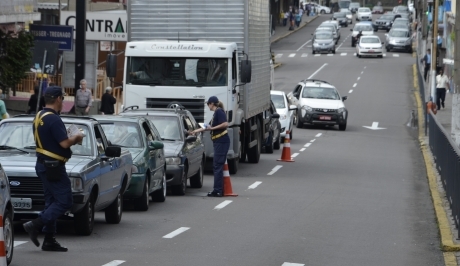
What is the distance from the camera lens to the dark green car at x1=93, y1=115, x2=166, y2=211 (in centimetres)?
1617

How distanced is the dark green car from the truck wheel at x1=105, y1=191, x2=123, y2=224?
1212 mm

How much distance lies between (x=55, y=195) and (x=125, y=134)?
561 centimetres

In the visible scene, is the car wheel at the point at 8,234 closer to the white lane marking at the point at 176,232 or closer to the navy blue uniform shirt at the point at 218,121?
the white lane marking at the point at 176,232

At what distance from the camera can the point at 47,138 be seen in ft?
38.0

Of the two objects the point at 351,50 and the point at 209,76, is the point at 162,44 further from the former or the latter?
the point at 351,50

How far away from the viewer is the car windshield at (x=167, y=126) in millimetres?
19875

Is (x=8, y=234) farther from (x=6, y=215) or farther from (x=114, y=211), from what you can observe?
(x=114, y=211)

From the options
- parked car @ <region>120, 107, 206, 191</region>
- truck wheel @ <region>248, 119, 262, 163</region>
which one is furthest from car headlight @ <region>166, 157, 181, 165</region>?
truck wheel @ <region>248, 119, 262, 163</region>

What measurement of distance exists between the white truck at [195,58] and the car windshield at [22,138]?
8.42 m

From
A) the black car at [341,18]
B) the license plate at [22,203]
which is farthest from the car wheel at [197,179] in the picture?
the black car at [341,18]

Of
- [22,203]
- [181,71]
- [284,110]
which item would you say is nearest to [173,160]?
[181,71]

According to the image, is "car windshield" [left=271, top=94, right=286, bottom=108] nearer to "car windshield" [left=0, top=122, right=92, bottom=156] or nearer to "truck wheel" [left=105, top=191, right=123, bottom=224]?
"truck wheel" [left=105, top=191, right=123, bottom=224]

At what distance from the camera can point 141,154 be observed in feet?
54.3

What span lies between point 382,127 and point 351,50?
4578cm
